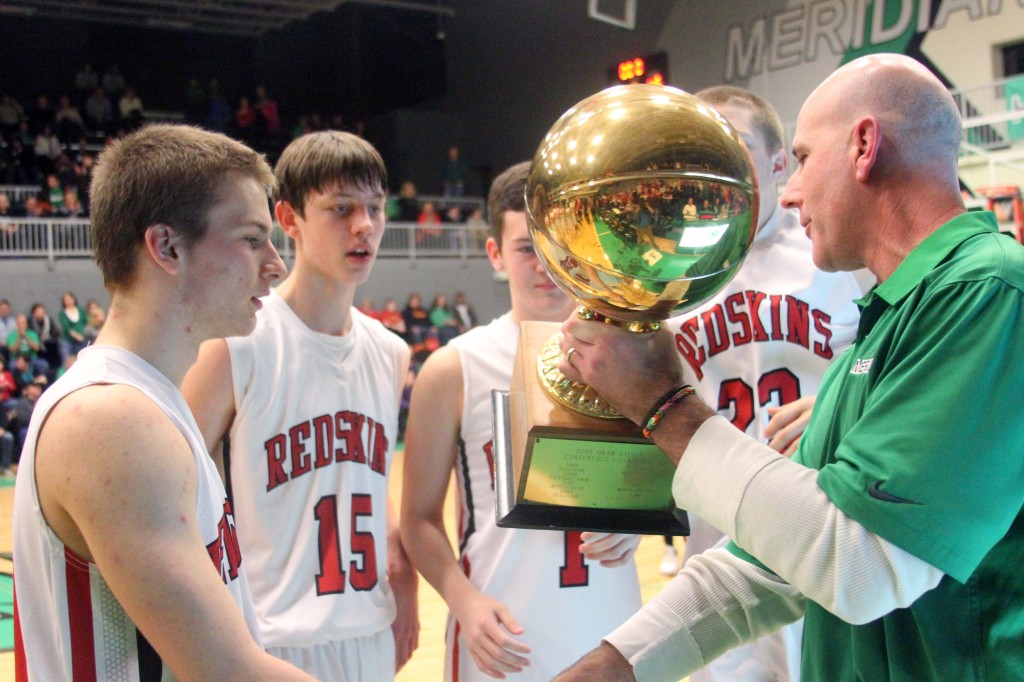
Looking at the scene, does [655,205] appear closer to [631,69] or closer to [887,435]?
[887,435]

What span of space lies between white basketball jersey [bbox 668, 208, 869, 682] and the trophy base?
1.02m

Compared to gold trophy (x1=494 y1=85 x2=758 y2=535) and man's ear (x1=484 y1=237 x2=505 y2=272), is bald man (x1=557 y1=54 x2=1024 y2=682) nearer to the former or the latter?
gold trophy (x1=494 y1=85 x2=758 y2=535)

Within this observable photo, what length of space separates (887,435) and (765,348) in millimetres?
1192

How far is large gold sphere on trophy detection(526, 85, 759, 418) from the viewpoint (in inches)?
42.6

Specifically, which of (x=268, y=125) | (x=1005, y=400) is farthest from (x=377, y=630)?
(x=268, y=125)

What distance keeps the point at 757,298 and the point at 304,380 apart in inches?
45.5

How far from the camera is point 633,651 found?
147cm

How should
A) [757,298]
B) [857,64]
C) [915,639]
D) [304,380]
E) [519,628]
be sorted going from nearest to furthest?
[915,639] → [857,64] → [519,628] → [757,298] → [304,380]

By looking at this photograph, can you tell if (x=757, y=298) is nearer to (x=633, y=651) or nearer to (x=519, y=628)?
(x=519, y=628)

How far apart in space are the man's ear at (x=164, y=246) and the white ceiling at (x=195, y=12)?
1851cm

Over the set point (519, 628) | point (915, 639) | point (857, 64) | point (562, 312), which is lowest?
point (519, 628)

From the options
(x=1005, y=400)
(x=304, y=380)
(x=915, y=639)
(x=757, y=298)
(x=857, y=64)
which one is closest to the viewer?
(x=1005, y=400)

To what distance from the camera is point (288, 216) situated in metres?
2.74

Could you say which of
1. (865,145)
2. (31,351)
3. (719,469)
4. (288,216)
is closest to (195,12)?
(31,351)
